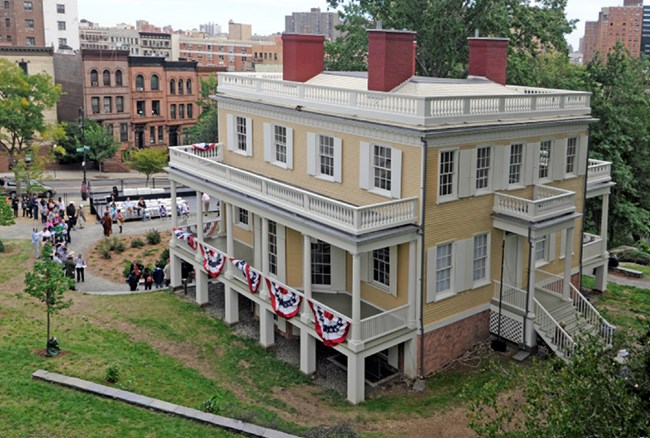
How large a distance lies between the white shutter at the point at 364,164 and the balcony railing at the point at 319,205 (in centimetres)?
193

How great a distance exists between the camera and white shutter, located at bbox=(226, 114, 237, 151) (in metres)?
31.0

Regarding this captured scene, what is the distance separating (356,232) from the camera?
2108 centimetres

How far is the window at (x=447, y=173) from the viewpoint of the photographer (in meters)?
22.4

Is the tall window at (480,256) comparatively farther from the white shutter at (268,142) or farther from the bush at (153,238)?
the bush at (153,238)

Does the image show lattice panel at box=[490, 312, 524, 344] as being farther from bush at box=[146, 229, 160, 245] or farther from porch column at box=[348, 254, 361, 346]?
bush at box=[146, 229, 160, 245]

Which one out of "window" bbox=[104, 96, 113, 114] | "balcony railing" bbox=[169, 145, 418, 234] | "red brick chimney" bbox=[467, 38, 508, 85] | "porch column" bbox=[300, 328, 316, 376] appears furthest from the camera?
"window" bbox=[104, 96, 113, 114]

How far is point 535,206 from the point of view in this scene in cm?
2297

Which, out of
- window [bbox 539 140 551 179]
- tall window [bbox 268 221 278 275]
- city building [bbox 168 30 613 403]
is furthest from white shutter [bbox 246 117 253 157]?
window [bbox 539 140 551 179]

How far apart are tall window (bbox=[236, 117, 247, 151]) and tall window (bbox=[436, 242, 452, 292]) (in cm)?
1129

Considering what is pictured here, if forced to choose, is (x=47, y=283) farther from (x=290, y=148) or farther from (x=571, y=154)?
(x=571, y=154)

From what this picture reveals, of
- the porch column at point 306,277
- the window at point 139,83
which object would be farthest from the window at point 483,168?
the window at point 139,83

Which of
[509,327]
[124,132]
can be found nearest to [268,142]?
[509,327]

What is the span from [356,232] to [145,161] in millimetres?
38796

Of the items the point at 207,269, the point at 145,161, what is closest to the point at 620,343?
the point at 207,269
